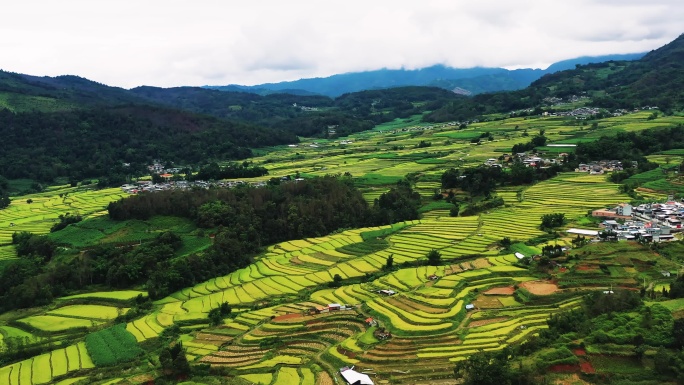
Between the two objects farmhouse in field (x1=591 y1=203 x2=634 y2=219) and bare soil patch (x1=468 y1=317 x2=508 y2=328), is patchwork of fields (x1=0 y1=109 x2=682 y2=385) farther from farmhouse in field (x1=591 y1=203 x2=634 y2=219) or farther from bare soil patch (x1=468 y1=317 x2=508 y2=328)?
farmhouse in field (x1=591 y1=203 x2=634 y2=219)

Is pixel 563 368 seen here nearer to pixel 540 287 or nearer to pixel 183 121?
pixel 540 287

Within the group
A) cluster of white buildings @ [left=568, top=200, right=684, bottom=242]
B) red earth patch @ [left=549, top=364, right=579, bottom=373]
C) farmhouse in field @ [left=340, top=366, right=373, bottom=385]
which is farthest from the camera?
cluster of white buildings @ [left=568, top=200, right=684, bottom=242]

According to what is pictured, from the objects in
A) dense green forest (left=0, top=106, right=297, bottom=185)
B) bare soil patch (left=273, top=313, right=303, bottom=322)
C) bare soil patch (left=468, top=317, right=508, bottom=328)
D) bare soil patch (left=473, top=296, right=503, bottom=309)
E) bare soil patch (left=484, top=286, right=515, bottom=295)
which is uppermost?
dense green forest (left=0, top=106, right=297, bottom=185)

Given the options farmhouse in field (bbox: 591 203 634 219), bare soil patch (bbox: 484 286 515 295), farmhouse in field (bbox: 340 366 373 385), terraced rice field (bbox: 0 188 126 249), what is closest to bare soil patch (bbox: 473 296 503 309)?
bare soil patch (bbox: 484 286 515 295)

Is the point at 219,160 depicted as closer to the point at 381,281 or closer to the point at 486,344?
the point at 381,281

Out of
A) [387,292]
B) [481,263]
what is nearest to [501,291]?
[481,263]

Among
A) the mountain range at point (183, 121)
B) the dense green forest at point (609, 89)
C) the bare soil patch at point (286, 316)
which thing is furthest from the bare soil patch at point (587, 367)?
the dense green forest at point (609, 89)

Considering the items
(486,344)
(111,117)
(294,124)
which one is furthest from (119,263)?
(294,124)

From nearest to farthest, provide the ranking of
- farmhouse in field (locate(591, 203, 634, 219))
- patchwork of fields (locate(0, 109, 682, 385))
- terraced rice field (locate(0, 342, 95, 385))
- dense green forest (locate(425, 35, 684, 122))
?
patchwork of fields (locate(0, 109, 682, 385)) → terraced rice field (locate(0, 342, 95, 385)) → farmhouse in field (locate(591, 203, 634, 219)) → dense green forest (locate(425, 35, 684, 122))
